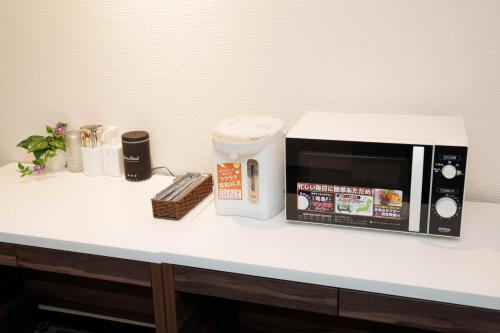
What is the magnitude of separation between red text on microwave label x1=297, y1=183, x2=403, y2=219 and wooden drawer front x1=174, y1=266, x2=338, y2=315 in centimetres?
29

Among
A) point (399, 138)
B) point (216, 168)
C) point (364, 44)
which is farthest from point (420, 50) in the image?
point (216, 168)

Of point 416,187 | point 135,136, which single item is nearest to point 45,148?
point 135,136

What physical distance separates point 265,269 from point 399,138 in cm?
53

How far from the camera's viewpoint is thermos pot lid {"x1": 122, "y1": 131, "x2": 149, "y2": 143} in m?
2.14

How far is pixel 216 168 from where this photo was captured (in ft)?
5.92

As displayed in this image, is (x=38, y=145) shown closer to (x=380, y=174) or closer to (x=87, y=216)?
(x=87, y=216)

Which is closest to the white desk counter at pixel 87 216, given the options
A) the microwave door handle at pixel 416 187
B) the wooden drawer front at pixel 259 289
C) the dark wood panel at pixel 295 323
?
the wooden drawer front at pixel 259 289

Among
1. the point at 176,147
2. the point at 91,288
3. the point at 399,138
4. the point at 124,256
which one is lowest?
the point at 91,288

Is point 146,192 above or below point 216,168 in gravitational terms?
below

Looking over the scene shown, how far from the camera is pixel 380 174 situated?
1.63 meters

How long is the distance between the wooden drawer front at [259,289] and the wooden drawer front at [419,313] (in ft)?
0.17

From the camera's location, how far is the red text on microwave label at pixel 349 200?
1638 mm

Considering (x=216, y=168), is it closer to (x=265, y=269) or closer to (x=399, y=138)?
(x=265, y=269)

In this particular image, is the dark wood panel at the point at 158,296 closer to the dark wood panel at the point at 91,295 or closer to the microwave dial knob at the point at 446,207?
the dark wood panel at the point at 91,295
